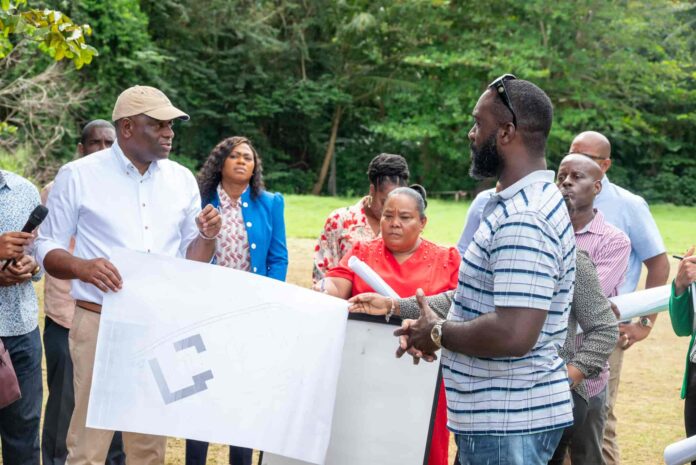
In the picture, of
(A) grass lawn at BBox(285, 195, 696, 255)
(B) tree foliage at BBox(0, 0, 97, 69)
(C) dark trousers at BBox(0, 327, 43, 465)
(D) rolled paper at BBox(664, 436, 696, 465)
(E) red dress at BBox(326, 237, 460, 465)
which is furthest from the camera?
(A) grass lawn at BBox(285, 195, 696, 255)

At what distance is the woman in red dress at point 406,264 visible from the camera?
5387mm

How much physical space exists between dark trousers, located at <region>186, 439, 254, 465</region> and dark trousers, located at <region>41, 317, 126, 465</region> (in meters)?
0.54

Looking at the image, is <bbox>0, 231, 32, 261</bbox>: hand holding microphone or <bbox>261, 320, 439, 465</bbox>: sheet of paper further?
<bbox>261, 320, 439, 465</bbox>: sheet of paper

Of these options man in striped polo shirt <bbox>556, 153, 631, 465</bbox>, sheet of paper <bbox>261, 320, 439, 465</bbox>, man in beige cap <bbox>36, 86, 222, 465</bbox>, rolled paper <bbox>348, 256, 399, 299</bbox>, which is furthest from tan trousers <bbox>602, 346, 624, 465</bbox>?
man in beige cap <bbox>36, 86, 222, 465</bbox>

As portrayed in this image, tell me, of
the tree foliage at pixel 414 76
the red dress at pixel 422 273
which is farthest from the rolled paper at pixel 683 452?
the tree foliage at pixel 414 76

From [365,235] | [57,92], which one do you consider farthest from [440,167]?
[365,235]

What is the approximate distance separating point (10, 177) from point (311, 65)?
3672 centimetres

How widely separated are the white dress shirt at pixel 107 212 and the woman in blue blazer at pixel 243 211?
1209 millimetres

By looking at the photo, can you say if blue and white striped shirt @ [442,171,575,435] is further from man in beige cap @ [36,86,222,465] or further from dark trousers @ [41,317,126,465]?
dark trousers @ [41,317,126,465]

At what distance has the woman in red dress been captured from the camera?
17.7ft

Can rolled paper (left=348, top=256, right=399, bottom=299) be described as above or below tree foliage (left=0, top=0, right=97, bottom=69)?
below

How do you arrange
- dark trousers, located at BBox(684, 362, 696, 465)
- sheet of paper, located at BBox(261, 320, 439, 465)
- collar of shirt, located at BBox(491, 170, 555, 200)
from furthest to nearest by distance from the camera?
sheet of paper, located at BBox(261, 320, 439, 465)
dark trousers, located at BBox(684, 362, 696, 465)
collar of shirt, located at BBox(491, 170, 555, 200)

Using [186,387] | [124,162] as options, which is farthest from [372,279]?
[124,162]

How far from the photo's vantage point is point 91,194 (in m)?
5.13
